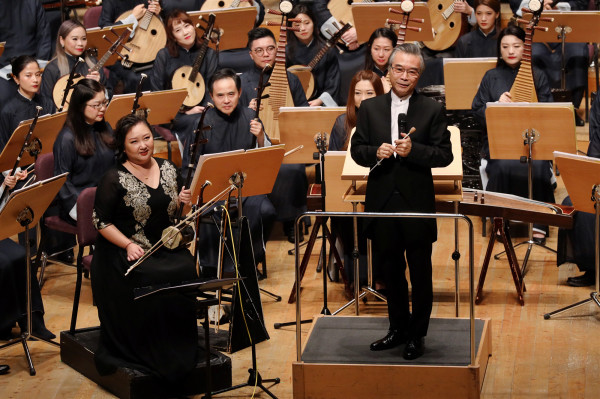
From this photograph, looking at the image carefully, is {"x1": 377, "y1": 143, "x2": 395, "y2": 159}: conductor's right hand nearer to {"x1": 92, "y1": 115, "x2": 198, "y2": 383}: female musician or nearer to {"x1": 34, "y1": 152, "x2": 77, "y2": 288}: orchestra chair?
{"x1": 92, "y1": 115, "x2": 198, "y2": 383}: female musician

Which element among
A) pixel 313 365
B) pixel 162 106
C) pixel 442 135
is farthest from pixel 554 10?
pixel 313 365

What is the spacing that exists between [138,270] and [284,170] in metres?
2.14

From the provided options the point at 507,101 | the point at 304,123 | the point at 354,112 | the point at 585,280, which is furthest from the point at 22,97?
the point at 585,280

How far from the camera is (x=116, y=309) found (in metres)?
4.68

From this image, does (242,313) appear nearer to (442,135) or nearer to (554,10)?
(442,135)

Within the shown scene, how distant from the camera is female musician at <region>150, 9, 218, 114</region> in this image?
7.55 metres

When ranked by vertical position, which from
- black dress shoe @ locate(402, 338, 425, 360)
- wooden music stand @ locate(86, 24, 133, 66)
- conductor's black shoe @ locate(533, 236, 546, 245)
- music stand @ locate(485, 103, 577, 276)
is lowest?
black dress shoe @ locate(402, 338, 425, 360)

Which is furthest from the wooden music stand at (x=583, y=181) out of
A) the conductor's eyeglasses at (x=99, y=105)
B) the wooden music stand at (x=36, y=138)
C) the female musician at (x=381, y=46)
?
the wooden music stand at (x=36, y=138)

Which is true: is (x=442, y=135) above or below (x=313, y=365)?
above

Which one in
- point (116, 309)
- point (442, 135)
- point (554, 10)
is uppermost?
point (554, 10)

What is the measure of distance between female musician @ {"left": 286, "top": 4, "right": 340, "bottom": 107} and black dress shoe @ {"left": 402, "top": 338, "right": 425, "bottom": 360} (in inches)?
130

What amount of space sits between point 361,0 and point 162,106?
225 cm

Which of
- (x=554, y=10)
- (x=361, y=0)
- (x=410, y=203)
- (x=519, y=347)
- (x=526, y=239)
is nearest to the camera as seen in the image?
(x=410, y=203)

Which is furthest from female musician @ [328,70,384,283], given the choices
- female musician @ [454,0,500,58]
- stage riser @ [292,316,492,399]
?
female musician @ [454,0,500,58]
